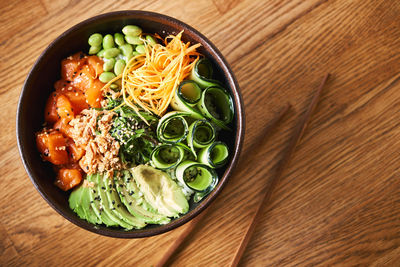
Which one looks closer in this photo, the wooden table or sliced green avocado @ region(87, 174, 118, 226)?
sliced green avocado @ region(87, 174, 118, 226)

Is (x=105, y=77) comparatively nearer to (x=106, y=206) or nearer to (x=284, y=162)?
(x=106, y=206)

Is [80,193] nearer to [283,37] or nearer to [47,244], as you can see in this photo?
[47,244]

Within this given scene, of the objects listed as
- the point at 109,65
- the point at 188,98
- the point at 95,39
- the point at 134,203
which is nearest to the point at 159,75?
the point at 188,98

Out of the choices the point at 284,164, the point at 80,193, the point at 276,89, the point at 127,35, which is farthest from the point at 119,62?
the point at 284,164

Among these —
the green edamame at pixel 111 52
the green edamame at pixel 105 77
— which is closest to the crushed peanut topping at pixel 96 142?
the green edamame at pixel 105 77

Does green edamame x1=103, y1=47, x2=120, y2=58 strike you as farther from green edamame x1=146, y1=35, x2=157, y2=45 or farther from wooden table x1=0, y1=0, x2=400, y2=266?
wooden table x1=0, y1=0, x2=400, y2=266

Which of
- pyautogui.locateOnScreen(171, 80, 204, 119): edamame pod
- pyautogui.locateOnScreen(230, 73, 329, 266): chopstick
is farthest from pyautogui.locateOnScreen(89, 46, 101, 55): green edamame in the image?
pyautogui.locateOnScreen(230, 73, 329, 266): chopstick

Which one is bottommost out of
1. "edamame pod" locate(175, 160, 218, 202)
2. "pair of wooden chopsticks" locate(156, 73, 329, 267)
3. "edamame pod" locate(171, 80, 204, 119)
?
"pair of wooden chopsticks" locate(156, 73, 329, 267)
